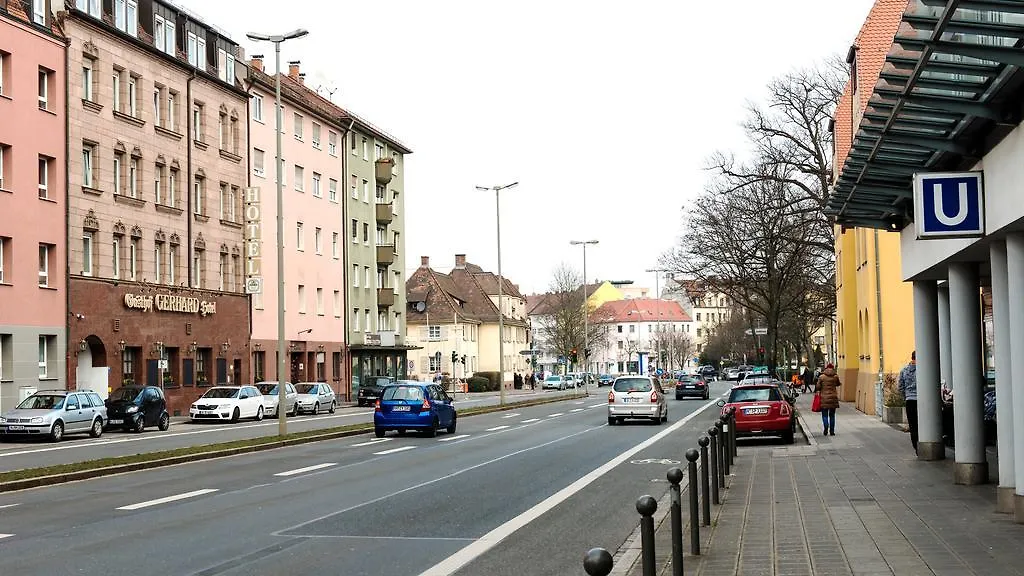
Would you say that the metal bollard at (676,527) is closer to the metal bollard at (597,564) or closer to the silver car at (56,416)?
the metal bollard at (597,564)

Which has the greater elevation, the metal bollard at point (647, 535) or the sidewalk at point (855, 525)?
the metal bollard at point (647, 535)

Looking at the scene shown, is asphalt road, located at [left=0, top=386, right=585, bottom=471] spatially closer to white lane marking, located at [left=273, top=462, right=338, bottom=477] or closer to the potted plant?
white lane marking, located at [left=273, top=462, right=338, bottom=477]

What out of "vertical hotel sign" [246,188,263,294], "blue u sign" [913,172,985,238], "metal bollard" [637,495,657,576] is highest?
"vertical hotel sign" [246,188,263,294]

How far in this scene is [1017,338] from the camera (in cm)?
1167

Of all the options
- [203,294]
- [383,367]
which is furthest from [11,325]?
[383,367]

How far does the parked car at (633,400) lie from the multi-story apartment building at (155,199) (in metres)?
18.1

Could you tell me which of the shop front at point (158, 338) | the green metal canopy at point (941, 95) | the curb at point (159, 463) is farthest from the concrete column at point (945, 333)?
the shop front at point (158, 338)

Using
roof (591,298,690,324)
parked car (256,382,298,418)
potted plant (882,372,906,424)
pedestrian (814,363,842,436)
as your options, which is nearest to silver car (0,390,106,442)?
parked car (256,382,298,418)

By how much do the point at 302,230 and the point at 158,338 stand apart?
1661 centimetres

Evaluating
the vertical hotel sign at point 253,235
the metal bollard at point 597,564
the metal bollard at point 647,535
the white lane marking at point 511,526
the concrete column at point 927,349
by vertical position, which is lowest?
the white lane marking at point 511,526

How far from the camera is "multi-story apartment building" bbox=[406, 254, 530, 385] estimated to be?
105 meters

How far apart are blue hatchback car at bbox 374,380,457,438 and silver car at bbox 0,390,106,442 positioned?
8.16m

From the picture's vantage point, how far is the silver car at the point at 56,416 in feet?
103

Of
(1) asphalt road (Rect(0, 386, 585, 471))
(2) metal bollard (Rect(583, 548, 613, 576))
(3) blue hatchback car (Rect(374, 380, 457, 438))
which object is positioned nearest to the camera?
(2) metal bollard (Rect(583, 548, 613, 576))
